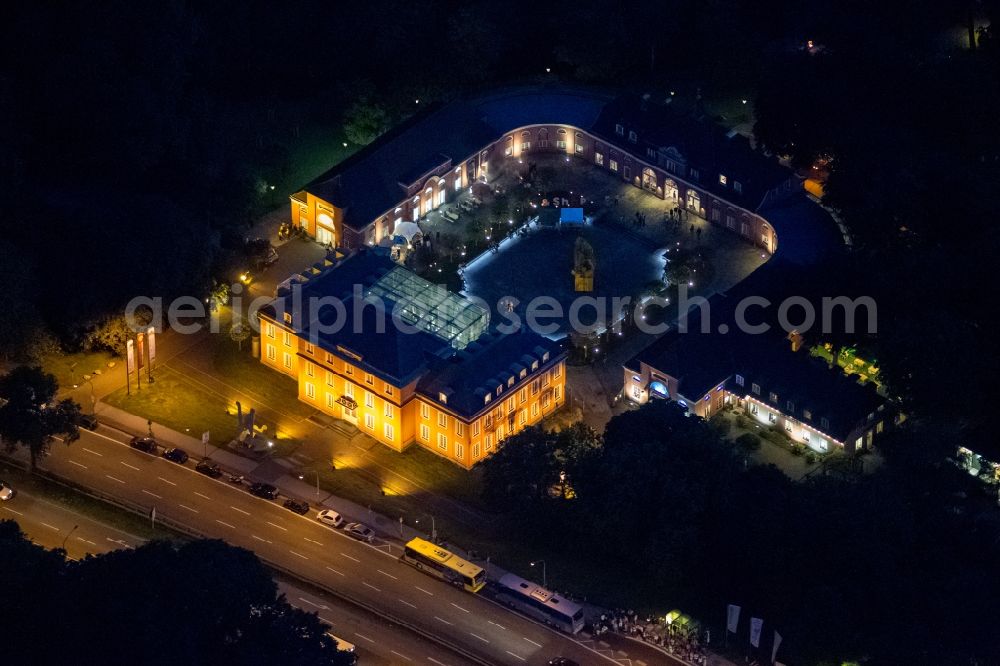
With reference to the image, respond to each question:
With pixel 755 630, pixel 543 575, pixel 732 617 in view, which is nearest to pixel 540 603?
pixel 543 575

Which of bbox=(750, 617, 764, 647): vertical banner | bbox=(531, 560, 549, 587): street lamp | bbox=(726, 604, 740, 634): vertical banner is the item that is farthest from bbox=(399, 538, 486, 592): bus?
bbox=(750, 617, 764, 647): vertical banner

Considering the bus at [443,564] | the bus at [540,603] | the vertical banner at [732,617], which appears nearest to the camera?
the bus at [540,603]

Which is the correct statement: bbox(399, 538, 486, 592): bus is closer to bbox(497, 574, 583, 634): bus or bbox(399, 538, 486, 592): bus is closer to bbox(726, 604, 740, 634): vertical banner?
bbox(497, 574, 583, 634): bus

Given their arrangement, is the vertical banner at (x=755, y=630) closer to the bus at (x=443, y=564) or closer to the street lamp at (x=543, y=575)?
the street lamp at (x=543, y=575)

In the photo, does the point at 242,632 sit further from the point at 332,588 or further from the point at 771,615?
the point at 771,615

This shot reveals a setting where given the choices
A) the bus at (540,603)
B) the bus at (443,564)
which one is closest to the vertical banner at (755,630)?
the bus at (540,603)

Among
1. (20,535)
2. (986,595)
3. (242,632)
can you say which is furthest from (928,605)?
(20,535)
